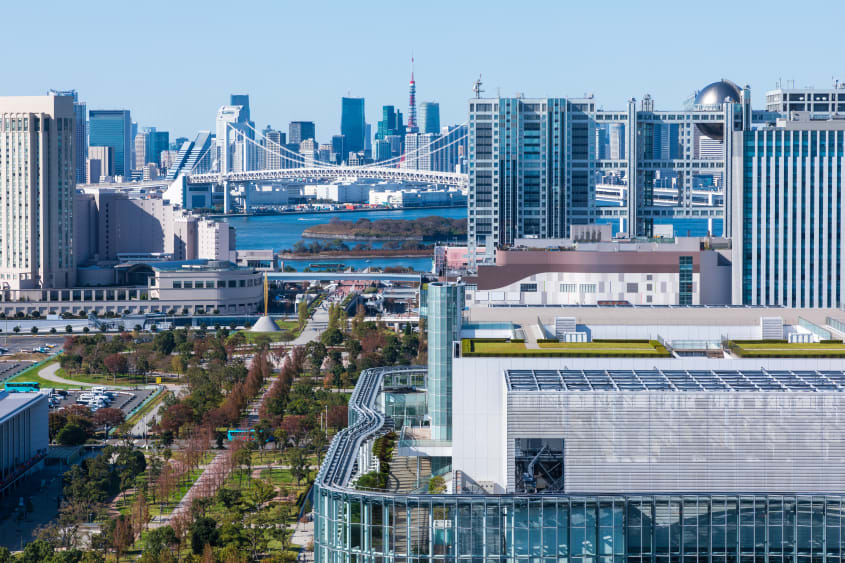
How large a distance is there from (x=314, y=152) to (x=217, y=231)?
173 feet

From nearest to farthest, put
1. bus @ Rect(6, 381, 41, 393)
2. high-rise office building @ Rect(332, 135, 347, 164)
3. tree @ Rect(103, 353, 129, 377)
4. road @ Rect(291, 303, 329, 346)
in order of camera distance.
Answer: bus @ Rect(6, 381, 41, 393) → tree @ Rect(103, 353, 129, 377) → road @ Rect(291, 303, 329, 346) → high-rise office building @ Rect(332, 135, 347, 164)

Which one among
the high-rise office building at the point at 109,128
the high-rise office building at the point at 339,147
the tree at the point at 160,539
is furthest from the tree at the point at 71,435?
the high-rise office building at the point at 339,147

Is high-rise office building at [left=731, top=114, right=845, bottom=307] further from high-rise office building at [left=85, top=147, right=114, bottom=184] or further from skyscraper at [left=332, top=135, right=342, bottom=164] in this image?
skyscraper at [left=332, top=135, right=342, bottom=164]

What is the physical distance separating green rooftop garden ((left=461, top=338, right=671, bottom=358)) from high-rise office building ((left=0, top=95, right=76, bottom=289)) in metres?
19.6

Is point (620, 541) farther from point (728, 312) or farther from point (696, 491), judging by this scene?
Answer: point (728, 312)

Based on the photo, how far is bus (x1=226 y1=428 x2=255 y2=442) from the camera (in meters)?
13.6

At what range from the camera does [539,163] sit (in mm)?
22141

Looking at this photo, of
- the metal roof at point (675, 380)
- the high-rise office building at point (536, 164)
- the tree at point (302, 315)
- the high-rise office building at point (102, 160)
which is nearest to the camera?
the metal roof at point (675, 380)

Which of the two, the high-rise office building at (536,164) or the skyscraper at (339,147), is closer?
the high-rise office building at (536,164)

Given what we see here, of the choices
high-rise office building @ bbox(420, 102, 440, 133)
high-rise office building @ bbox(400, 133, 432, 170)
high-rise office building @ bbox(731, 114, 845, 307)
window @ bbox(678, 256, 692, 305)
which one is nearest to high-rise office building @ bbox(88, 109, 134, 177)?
high-rise office building @ bbox(400, 133, 432, 170)

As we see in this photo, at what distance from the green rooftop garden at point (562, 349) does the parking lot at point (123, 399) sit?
869 cm

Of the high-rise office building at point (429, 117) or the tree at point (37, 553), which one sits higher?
the high-rise office building at point (429, 117)

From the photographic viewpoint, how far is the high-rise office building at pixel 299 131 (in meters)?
91.8

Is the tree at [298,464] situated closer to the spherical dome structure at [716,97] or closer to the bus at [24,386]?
the bus at [24,386]
